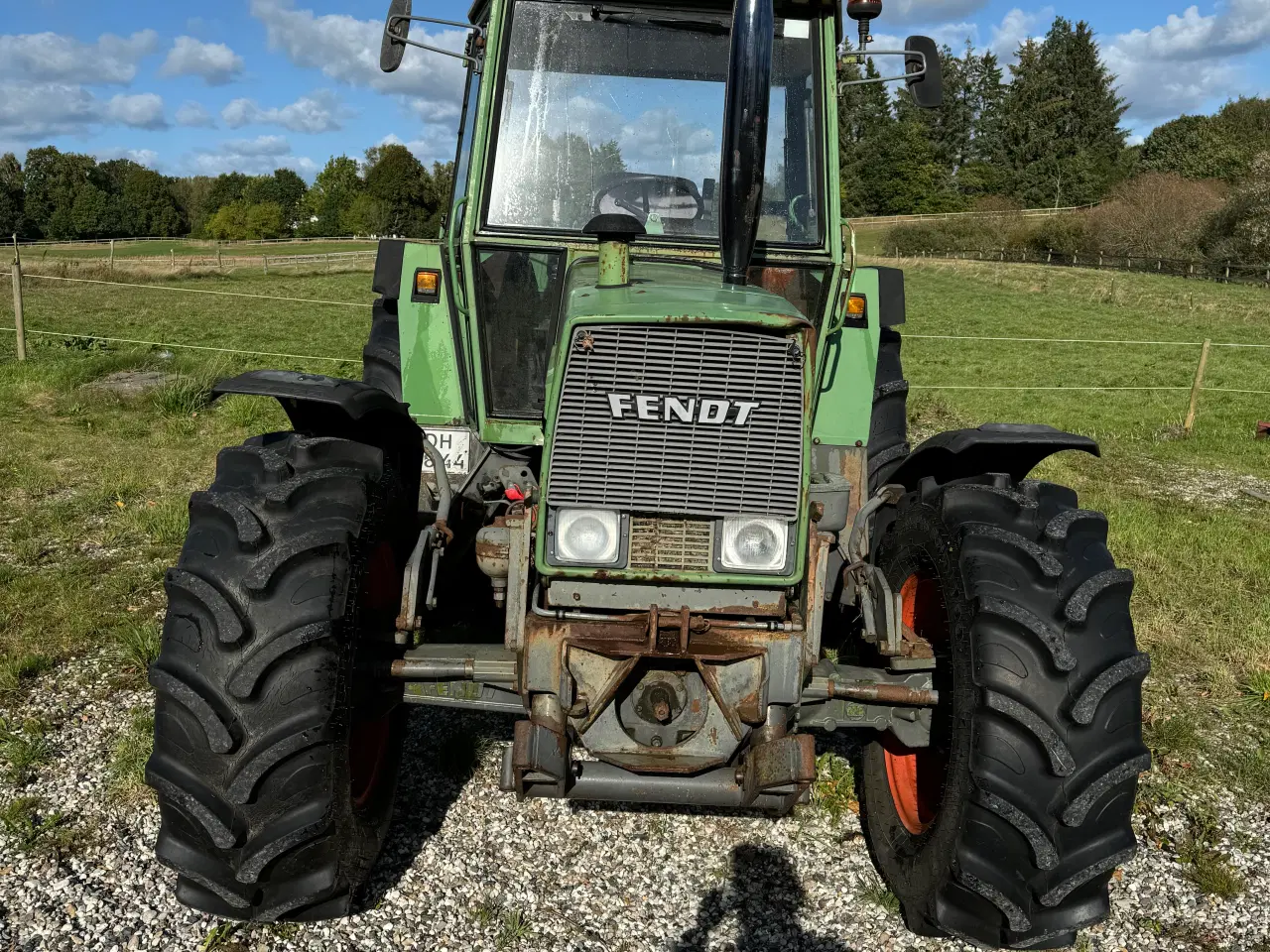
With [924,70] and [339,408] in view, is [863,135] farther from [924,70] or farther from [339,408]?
[339,408]

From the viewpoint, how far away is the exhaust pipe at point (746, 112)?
2.88 m

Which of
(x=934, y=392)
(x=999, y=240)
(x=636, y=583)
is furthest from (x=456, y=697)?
(x=999, y=240)

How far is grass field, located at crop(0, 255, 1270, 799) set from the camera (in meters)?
5.01

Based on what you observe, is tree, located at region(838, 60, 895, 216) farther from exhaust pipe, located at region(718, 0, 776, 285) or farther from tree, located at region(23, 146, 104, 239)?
exhaust pipe, located at region(718, 0, 776, 285)

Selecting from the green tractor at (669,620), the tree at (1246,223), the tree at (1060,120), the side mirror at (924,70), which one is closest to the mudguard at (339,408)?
the green tractor at (669,620)

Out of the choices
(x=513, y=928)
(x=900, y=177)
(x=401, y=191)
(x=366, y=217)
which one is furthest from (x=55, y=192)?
(x=513, y=928)

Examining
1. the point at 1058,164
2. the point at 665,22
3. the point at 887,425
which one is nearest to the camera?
the point at 665,22

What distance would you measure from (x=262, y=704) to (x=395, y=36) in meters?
2.51

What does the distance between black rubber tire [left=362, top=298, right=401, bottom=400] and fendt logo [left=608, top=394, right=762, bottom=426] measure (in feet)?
6.95

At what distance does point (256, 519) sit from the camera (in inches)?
116

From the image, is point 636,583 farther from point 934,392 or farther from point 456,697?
point 934,392

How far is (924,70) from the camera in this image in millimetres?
4117

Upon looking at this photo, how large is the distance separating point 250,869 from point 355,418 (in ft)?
4.22

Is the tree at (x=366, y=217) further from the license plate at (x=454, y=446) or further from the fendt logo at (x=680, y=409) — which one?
the fendt logo at (x=680, y=409)
